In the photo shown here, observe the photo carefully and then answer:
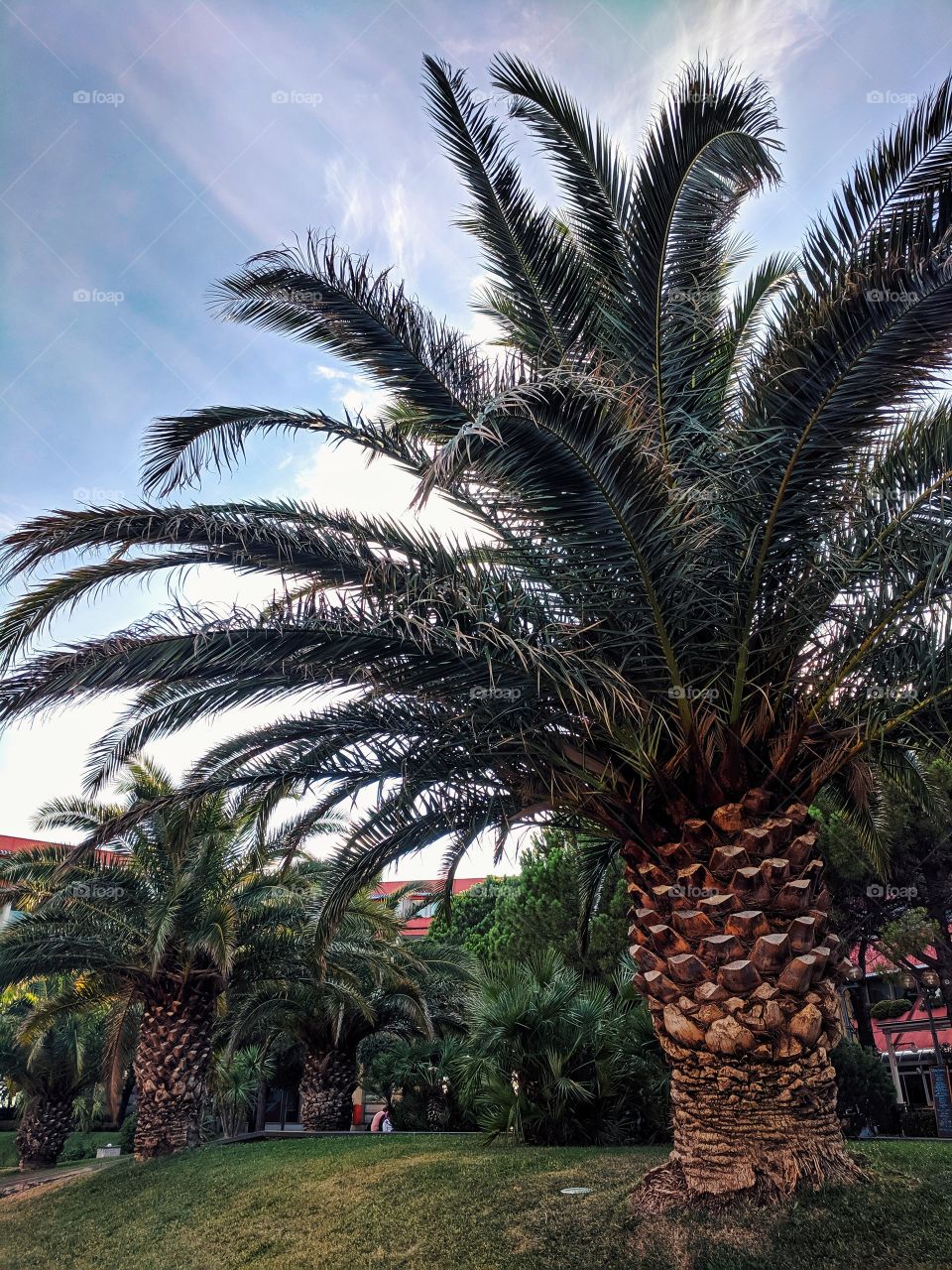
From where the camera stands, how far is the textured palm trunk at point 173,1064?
1411cm

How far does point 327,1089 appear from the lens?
18.4 meters

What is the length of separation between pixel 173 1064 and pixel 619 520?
13.4 m

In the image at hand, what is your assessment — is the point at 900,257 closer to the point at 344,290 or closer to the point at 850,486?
the point at 850,486

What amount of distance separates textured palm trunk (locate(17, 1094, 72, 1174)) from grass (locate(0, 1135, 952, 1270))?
35.4ft

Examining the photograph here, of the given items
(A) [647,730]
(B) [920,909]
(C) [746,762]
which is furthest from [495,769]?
(B) [920,909]

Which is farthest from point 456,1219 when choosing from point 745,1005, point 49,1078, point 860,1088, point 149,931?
point 49,1078

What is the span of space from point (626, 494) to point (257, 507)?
8.64ft

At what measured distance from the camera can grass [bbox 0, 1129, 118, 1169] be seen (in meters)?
24.8

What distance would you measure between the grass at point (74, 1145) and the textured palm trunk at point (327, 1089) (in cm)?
1049

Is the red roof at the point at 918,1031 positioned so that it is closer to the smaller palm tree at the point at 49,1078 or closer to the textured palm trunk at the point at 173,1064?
the textured palm trunk at the point at 173,1064

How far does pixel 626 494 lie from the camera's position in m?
5.04

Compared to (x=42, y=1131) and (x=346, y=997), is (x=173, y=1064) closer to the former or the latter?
(x=346, y=997)

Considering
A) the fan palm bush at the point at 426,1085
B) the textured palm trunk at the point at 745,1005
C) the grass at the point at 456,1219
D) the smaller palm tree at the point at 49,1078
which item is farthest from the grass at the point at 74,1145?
the textured palm trunk at the point at 745,1005

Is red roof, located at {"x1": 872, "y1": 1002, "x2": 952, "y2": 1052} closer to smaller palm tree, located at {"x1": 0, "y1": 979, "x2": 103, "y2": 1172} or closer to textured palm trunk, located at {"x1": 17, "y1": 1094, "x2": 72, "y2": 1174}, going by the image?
smaller palm tree, located at {"x1": 0, "y1": 979, "x2": 103, "y2": 1172}
